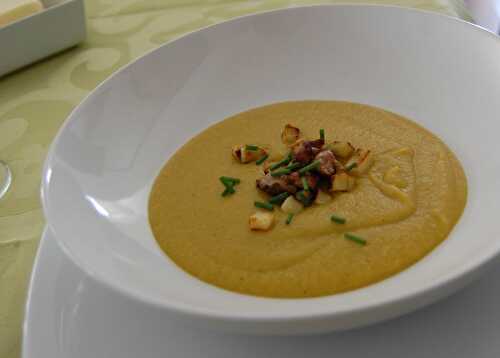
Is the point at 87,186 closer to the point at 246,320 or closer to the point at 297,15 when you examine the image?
the point at 246,320

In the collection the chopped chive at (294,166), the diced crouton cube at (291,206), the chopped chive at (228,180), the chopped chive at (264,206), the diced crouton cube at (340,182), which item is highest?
the diced crouton cube at (340,182)

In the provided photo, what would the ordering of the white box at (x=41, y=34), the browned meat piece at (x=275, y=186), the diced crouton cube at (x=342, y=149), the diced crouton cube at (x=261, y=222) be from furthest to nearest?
the white box at (x=41, y=34)
the diced crouton cube at (x=342, y=149)
the browned meat piece at (x=275, y=186)
the diced crouton cube at (x=261, y=222)

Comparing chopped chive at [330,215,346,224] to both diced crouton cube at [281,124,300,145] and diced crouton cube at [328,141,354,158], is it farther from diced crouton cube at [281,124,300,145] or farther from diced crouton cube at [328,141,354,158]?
diced crouton cube at [281,124,300,145]

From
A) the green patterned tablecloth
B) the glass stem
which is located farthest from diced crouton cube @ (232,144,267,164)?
the glass stem

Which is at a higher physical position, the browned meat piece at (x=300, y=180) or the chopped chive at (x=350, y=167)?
the chopped chive at (x=350, y=167)

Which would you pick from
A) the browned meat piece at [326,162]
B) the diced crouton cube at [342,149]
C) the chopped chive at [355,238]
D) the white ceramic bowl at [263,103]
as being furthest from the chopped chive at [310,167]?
the white ceramic bowl at [263,103]

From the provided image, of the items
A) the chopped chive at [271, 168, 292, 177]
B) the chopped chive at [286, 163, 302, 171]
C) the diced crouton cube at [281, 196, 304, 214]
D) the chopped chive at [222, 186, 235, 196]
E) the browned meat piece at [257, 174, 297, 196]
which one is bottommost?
the chopped chive at [222, 186, 235, 196]

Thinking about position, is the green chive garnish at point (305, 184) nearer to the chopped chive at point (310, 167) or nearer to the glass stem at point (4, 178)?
the chopped chive at point (310, 167)
